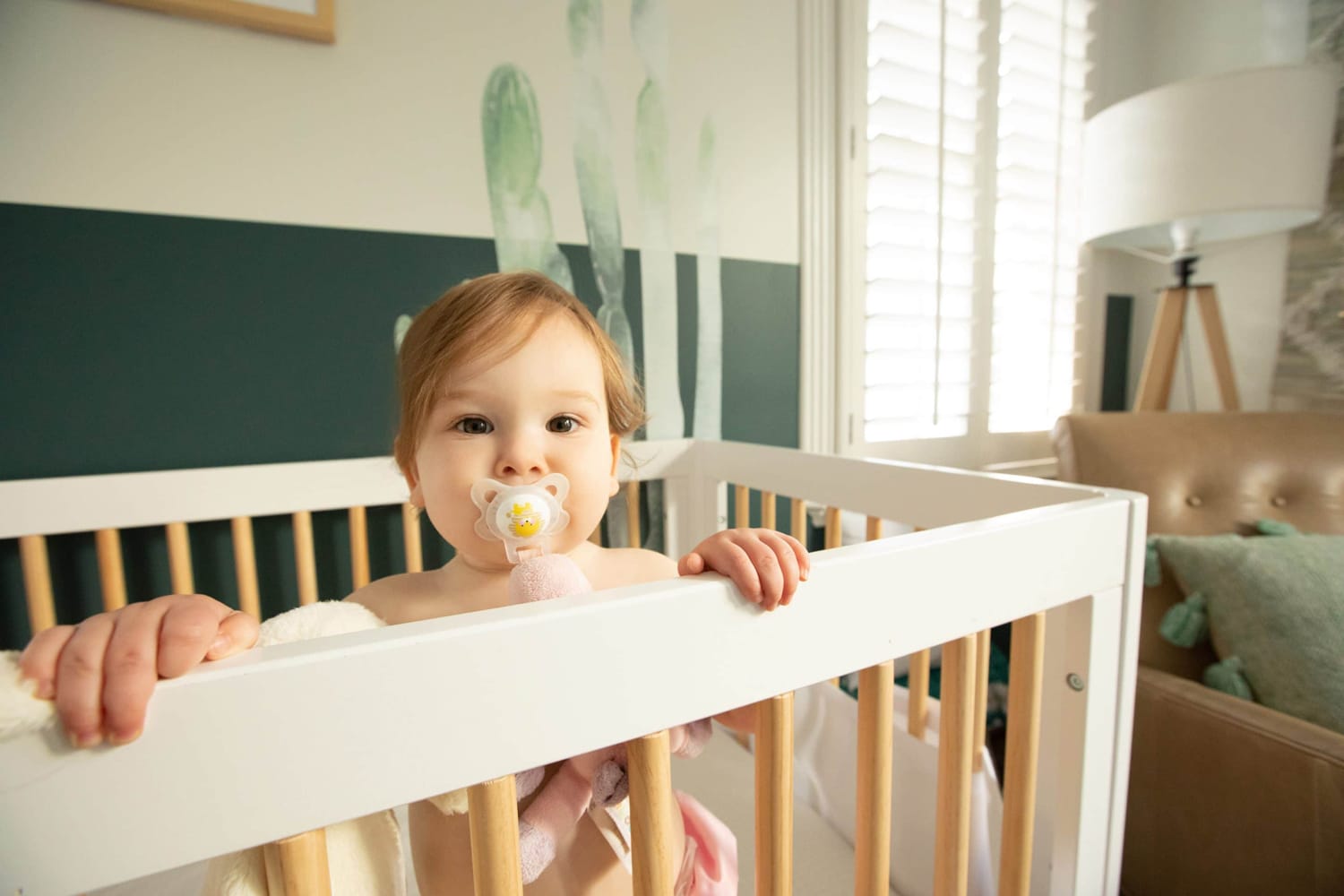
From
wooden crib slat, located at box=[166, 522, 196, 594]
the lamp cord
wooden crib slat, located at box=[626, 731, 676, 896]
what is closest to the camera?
wooden crib slat, located at box=[626, 731, 676, 896]

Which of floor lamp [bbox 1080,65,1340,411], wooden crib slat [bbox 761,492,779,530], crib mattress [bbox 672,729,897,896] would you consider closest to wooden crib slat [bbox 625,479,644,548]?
wooden crib slat [bbox 761,492,779,530]

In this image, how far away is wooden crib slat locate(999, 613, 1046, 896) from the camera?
480mm

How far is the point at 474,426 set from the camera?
511mm

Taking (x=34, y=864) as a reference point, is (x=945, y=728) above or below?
below

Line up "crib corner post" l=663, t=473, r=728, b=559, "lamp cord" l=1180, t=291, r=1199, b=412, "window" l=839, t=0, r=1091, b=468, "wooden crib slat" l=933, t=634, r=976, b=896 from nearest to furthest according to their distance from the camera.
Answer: "wooden crib slat" l=933, t=634, r=976, b=896
"crib corner post" l=663, t=473, r=728, b=559
"window" l=839, t=0, r=1091, b=468
"lamp cord" l=1180, t=291, r=1199, b=412

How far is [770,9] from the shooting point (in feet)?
4.15

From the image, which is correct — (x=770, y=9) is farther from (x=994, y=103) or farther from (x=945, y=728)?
(x=945, y=728)

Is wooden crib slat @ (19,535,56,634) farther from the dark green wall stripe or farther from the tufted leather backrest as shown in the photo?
the tufted leather backrest

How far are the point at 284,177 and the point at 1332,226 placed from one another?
2.18 metres

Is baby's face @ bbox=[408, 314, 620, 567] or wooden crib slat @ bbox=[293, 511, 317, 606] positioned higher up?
baby's face @ bbox=[408, 314, 620, 567]

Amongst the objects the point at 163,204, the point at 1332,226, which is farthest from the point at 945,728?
the point at 1332,226

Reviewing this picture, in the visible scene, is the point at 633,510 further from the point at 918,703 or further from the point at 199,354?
the point at 199,354

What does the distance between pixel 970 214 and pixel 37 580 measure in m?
1.93

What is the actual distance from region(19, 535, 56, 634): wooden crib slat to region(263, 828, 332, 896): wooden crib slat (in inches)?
29.5
